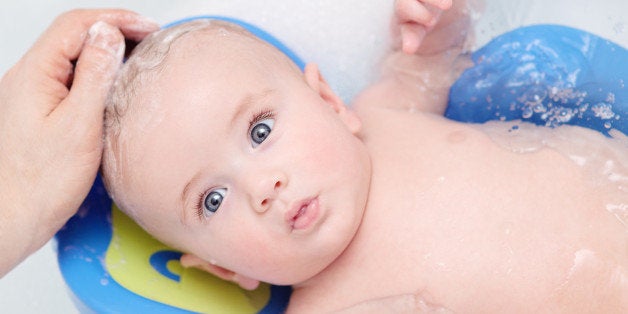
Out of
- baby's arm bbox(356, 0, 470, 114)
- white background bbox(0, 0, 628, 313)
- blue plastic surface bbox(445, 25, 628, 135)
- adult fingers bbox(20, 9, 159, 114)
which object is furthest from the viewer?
white background bbox(0, 0, 628, 313)

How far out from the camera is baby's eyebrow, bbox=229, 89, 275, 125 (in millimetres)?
1068

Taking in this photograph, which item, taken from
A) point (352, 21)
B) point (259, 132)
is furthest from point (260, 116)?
point (352, 21)

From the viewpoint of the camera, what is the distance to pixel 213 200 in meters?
1.09

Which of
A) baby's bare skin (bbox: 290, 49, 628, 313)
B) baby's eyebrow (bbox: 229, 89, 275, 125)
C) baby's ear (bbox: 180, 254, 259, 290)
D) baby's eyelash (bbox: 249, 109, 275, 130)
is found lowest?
baby's ear (bbox: 180, 254, 259, 290)

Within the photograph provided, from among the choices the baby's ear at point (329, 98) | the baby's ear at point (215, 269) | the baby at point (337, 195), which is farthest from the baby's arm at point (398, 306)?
the baby's ear at point (329, 98)

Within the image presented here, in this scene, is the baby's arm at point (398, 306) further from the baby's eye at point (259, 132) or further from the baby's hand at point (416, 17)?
the baby's hand at point (416, 17)

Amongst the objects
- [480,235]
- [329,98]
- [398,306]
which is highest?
[329,98]

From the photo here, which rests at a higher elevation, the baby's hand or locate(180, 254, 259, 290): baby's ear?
the baby's hand

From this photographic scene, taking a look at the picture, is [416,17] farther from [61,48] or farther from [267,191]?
[61,48]

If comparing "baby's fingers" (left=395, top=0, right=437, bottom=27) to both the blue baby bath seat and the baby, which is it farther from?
the blue baby bath seat

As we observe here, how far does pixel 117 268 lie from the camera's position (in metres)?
1.23

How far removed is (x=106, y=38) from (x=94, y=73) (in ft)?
0.22

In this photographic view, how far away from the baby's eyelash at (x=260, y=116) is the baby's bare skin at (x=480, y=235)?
0.67 ft

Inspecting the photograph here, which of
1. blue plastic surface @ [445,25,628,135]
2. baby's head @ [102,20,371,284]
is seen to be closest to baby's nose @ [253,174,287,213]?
baby's head @ [102,20,371,284]
